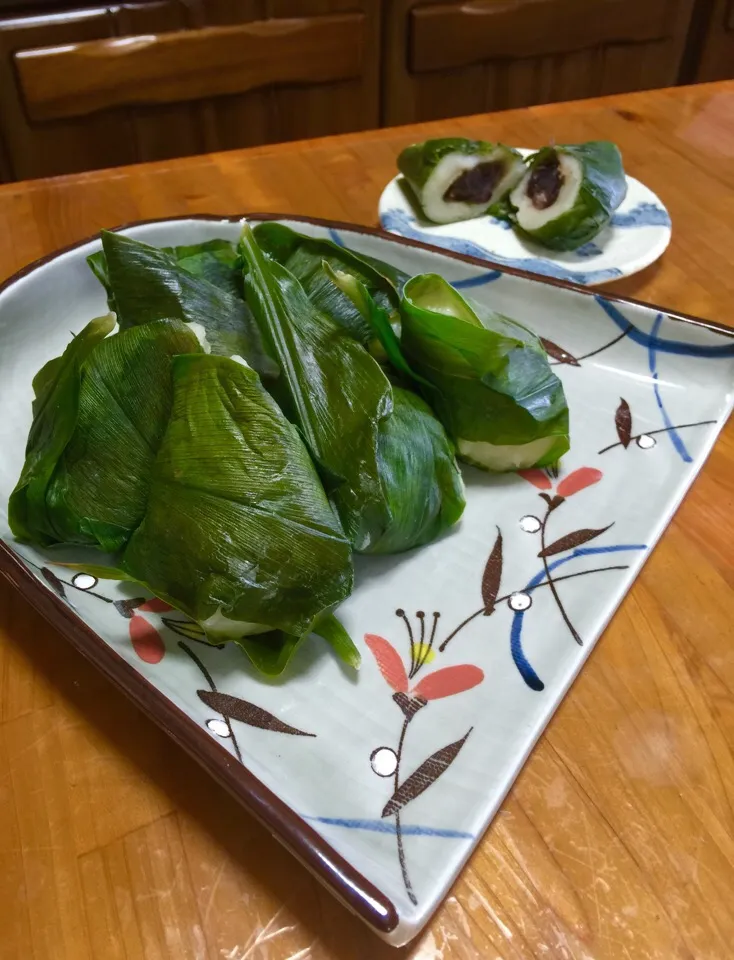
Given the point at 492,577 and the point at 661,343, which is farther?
the point at 661,343

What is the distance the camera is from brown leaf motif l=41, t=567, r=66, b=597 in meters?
0.58

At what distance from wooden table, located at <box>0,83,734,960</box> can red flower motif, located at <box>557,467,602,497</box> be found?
0.27ft

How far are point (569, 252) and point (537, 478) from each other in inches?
19.1

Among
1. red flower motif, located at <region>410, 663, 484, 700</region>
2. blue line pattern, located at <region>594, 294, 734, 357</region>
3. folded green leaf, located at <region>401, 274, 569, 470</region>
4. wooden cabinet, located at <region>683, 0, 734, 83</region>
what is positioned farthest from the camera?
wooden cabinet, located at <region>683, 0, 734, 83</region>

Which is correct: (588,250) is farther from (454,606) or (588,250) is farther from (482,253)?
(454,606)

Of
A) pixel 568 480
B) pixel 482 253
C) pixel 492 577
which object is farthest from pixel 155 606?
pixel 482 253

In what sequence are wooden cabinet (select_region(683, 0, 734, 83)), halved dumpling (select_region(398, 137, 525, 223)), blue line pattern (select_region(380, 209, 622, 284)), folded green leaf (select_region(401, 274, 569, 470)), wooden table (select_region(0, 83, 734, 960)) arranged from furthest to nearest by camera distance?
1. wooden cabinet (select_region(683, 0, 734, 83))
2. halved dumpling (select_region(398, 137, 525, 223))
3. blue line pattern (select_region(380, 209, 622, 284))
4. folded green leaf (select_region(401, 274, 569, 470))
5. wooden table (select_region(0, 83, 734, 960))

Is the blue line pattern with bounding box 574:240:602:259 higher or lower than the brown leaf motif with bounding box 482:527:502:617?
higher

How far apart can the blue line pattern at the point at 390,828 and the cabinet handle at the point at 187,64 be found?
1602 millimetres

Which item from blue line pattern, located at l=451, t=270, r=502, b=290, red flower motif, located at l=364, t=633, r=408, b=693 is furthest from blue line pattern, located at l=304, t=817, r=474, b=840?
blue line pattern, located at l=451, t=270, r=502, b=290

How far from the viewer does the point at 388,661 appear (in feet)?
1.87

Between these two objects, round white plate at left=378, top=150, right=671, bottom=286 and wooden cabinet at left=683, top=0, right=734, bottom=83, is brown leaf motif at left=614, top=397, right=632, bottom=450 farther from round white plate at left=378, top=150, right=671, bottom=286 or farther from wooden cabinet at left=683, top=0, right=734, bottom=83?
wooden cabinet at left=683, top=0, right=734, bottom=83

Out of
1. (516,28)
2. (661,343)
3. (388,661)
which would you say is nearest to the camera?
(388,661)

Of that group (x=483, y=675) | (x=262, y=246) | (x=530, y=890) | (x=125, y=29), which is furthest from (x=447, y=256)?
(x=125, y=29)
